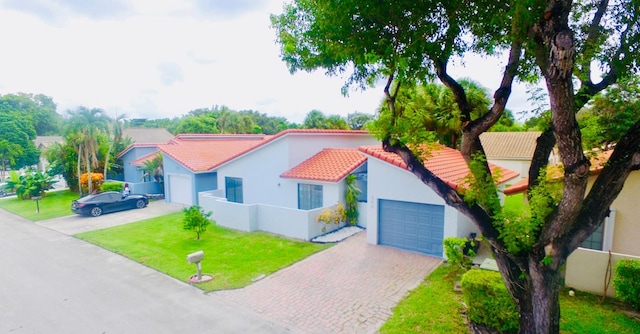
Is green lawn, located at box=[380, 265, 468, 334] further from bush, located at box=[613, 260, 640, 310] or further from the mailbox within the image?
the mailbox

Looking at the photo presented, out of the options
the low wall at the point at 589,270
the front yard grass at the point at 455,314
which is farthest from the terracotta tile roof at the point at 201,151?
the low wall at the point at 589,270

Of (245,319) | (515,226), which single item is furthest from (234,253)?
(515,226)

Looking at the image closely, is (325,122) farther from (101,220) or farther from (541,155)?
(541,155)

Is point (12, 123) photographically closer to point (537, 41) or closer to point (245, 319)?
point (245, 319)

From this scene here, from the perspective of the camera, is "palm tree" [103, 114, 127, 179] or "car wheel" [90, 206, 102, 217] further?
"palm tree" [103, 114, 127, 179]

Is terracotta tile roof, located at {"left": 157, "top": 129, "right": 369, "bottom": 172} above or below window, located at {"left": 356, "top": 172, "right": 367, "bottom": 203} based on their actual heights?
above

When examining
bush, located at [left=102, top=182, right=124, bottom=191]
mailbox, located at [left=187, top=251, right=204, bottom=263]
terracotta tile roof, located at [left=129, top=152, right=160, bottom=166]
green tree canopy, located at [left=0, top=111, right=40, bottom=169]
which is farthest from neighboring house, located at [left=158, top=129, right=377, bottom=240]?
green tree canopy, located at [left=0, top=111, right=40, bottom=169]
